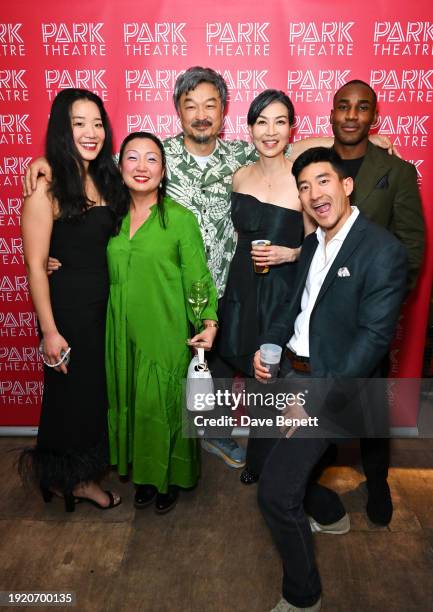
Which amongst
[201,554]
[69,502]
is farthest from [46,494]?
[201,554]

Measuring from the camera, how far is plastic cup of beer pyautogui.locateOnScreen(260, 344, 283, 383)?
2.38m

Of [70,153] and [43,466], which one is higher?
[70,153]

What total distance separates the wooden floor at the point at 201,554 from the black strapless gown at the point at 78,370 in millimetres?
293

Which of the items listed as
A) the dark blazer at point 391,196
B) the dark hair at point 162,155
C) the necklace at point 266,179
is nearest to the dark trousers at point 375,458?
the dark blazer at point 391,196

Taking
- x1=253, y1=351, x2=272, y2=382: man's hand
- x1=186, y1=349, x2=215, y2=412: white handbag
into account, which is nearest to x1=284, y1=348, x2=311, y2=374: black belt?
x1=253, y1=351, x2=272, y2=382: man's hand

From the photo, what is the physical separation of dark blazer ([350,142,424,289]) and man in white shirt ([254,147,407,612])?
675 millimetres

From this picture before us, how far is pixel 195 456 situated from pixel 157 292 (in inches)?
40.6

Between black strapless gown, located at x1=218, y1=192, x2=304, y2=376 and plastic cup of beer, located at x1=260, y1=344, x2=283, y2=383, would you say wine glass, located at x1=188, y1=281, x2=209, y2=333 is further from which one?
plastic cup of beer, located at x1=260, y1=344, x2=283, y2=383

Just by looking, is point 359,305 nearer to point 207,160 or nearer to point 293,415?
point 293,415

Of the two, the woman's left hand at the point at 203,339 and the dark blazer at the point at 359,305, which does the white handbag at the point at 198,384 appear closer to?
the woman's left hand at the point at 203,339

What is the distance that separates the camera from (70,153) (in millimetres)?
2576

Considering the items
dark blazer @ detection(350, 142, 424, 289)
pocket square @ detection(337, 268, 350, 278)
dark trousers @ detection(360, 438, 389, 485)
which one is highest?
dark blazer @ detection(350, 142, 424, 289)

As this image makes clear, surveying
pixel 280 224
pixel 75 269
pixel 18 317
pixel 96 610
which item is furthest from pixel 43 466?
pixel 280 224

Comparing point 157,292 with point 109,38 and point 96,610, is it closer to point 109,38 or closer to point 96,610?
point 96,610
